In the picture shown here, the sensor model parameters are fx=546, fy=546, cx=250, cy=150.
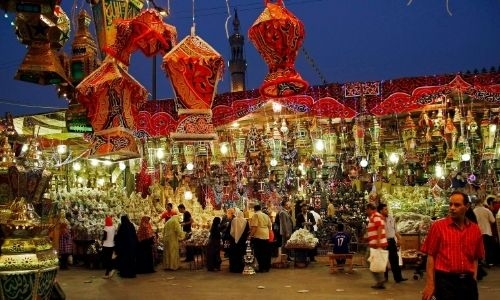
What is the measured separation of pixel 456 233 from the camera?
3.51 metres

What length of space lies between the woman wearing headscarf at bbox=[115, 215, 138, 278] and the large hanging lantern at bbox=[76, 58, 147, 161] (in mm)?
4176

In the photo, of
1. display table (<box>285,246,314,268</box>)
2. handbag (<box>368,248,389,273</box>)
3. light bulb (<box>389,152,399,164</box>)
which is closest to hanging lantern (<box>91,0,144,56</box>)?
handbag (<box>368,248,389,273</box>)

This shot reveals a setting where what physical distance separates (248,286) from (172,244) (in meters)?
3.17

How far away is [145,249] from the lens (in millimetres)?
10562

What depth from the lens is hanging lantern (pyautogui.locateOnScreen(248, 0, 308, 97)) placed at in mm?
5238

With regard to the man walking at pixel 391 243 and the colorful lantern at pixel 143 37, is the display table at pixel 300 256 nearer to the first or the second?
the man walking at pixel 391 243

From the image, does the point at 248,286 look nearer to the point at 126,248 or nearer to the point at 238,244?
the point at 238,244

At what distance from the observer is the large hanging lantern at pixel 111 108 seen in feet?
19.2

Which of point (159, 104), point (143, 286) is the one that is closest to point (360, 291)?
point (143, 286)

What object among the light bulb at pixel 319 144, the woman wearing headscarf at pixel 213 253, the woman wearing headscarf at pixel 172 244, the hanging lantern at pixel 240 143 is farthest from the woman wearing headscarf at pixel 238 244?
the light bulb at pixel 319 144

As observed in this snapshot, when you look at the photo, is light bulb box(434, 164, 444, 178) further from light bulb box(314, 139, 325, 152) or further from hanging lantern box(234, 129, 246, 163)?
hanging lantern box(234, 129, 246, 163)

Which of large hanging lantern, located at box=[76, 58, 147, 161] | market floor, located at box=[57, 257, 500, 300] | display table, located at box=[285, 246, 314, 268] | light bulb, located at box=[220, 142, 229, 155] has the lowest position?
market floor, located at box=[57, 257, 500, 300]

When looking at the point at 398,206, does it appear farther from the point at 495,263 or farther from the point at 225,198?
the point at 225,198

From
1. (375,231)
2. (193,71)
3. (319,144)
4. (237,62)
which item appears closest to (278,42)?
(193,71)
